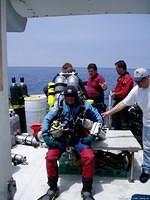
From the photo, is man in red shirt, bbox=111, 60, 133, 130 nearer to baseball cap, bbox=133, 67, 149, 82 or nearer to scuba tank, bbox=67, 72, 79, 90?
scuba tank, bbox=67, 72, 79, 90

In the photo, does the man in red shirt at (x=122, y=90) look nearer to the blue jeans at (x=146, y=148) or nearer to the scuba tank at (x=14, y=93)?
the blue jeans at (x=146, y=148)

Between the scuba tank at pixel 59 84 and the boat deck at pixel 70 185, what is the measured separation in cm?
131

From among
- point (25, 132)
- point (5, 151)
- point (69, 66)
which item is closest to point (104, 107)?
point (69, 66)

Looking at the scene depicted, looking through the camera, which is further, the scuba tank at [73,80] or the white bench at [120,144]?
the scuba tank at [73,80]

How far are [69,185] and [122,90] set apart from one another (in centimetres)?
226

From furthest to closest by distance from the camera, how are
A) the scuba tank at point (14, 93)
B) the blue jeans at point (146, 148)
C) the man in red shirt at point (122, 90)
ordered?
the scuba tank at point (14, 93), the man in red shirt at point (122, 90), the blue jeans at point (146, 148)

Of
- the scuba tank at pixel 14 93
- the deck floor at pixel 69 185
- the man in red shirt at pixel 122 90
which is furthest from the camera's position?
the scuba tank at pixel 14 93

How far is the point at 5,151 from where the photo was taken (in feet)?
9.58

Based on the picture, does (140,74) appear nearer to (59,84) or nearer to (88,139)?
(88,139)

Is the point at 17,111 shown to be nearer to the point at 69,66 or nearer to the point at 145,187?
the point at 69,66

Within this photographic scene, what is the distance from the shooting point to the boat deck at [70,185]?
3701mm

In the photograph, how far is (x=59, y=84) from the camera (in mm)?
5578

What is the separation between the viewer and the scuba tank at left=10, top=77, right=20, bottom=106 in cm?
649

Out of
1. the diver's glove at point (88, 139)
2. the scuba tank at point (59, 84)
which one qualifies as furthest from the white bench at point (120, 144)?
the scuba tank at point (59, 84)
